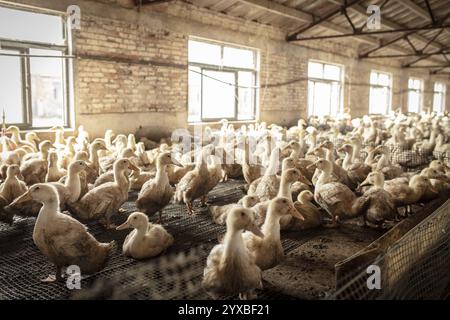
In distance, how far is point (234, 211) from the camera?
368cm

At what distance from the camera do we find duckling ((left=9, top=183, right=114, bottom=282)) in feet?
13.4

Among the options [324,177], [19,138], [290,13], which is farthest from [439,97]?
[19,138]

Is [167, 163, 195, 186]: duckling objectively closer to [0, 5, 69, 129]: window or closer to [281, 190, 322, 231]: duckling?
[281, 190, 322, 231]: duckling

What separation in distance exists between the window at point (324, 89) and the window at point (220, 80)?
4930 millimetres

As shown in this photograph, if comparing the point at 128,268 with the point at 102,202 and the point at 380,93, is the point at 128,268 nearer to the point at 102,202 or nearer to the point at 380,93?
the point at 102,202

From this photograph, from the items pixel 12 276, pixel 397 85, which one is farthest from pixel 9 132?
pixel 397 85

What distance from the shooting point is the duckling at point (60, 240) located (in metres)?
4.09

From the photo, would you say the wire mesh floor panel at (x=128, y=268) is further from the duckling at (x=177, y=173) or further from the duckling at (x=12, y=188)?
the duckling at (x=177, y=173)

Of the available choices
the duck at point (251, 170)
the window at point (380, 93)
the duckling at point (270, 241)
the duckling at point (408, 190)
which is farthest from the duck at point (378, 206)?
the window at point (380, 93)

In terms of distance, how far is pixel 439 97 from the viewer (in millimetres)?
39406

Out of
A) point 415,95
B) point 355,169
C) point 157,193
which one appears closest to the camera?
point 157,193

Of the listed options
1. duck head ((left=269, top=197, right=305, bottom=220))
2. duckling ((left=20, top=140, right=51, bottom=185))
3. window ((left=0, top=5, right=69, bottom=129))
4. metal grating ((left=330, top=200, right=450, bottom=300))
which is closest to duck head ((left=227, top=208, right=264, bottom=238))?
duck head ((left=269, top=197, right=305, bottom=220))

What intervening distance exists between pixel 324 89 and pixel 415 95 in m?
16.6

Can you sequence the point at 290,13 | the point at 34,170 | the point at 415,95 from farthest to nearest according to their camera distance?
the point at 415,95
the point at 290,13
the point at 34,170
